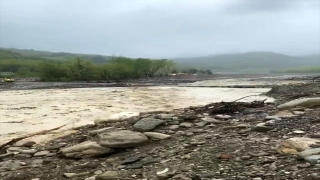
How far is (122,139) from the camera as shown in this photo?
7570mm

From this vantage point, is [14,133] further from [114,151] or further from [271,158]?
[271,158]

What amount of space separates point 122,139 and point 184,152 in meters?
1.40

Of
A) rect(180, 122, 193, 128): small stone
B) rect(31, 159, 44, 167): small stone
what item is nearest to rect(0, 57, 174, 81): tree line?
rect(180, 122, 193, 128): small stone

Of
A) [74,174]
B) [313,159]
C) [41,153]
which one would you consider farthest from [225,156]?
[41,153]

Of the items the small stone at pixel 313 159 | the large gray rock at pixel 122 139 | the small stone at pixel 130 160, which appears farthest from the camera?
the large gray rock at pixel 122 139

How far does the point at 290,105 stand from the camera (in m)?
11.1

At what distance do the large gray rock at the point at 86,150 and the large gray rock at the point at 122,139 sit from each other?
120mm

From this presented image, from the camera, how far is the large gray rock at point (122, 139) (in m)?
7.47

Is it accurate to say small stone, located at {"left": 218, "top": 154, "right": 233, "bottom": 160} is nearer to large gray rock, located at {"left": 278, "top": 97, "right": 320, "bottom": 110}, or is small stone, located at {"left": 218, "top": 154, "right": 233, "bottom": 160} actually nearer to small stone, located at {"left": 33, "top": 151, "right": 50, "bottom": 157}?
small stone, located at {"left": 33, "top": 151, "right": 50, "bottom": 157}

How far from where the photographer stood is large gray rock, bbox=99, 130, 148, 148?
24.5ft

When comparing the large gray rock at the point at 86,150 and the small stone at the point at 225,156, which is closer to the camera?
the small stone at the point at 225,156

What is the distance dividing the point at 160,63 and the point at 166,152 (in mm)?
74112

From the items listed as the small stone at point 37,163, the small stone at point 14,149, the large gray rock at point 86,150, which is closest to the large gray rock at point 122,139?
the large gray rock at point 86,150

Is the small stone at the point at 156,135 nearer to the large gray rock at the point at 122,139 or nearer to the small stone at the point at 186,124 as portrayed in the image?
the large gray rock at the point at 122,139
